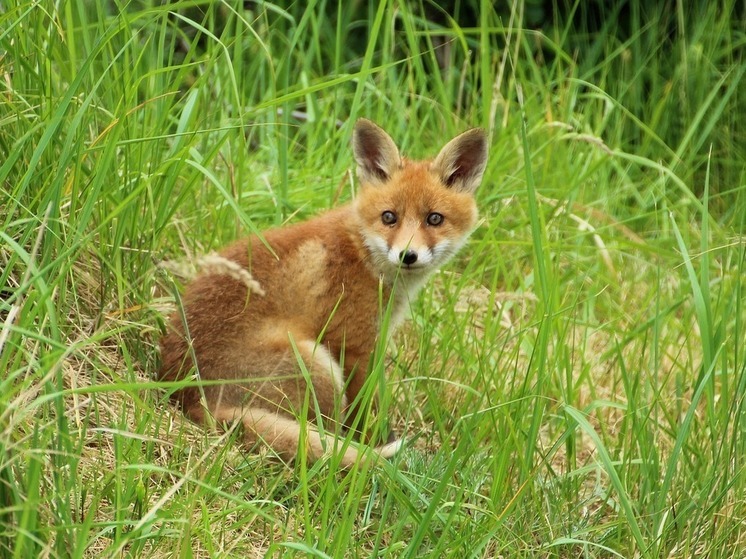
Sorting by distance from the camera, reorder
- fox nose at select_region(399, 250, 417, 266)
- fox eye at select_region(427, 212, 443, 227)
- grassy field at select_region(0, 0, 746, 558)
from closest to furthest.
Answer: grassy field at select_region(0, 0, 746, 558) → fox nose at select_region(399, 250, 417, 266) → fox eye at select_region(427, 212, 443, 227)

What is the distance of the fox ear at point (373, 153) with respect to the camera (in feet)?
14.2

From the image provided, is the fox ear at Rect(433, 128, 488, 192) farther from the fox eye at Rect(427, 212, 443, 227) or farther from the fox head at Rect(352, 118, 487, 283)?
the fox eye at Rect(427, 212, 443, 227)

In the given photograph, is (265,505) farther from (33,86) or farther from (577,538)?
(33,86)

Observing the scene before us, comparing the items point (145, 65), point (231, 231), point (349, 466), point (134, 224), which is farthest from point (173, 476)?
point (145, 65)

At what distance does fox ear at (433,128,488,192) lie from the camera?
14.3 feet

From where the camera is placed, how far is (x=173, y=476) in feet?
10.3

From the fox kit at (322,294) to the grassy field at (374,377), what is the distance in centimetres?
16

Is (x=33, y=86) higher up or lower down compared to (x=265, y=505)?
higher up

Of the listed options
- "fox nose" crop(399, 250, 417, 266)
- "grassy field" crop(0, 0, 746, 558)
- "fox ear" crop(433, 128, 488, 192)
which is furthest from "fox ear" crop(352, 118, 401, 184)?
"fox nose" crop(399, 250, 417, 266)

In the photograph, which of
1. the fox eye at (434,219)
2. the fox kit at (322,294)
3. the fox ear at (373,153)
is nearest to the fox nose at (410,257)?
the fox kit at (322,294)

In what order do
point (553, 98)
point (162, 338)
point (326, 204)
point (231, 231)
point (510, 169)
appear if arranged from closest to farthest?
point (162, 338) → point (231, 231) → point (326, 204) → point (510, 169) → point (553, 98)

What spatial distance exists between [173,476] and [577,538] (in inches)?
53.8

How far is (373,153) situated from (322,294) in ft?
2.54

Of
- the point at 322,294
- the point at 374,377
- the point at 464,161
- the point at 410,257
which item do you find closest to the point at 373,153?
the point at 464,161
